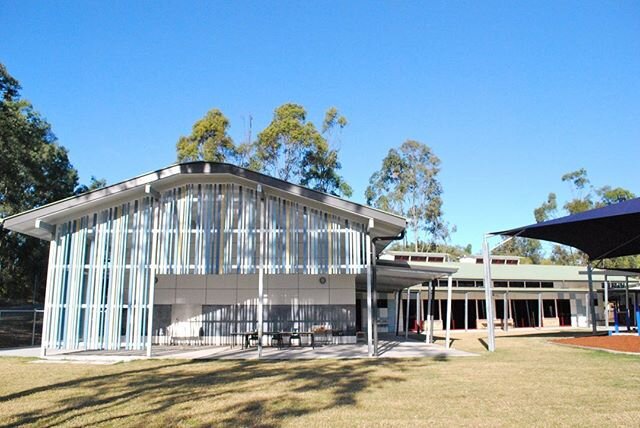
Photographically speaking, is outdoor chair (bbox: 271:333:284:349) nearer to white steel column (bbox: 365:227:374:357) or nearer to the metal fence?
white steel column (bbox: 365:227:374:357)

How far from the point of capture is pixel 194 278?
18.6 metres

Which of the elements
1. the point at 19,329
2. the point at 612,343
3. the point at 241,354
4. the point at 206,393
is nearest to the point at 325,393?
the point at 206,393

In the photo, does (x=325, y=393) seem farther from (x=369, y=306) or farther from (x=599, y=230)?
(x=599, y=230)

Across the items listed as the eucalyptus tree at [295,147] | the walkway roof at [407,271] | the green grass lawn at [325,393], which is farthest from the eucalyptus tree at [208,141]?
the green grass lawn at [325,393]

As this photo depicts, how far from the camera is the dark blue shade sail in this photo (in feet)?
58.7

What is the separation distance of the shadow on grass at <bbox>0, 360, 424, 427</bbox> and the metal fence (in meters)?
A: 10.6

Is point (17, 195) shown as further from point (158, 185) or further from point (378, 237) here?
point (378, 237)

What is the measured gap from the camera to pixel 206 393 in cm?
855

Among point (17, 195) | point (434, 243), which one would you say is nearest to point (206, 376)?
point (17, 195)

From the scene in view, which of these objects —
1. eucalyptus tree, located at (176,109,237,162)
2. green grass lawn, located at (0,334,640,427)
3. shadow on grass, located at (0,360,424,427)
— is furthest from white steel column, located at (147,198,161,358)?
eucalyptus tree, located at (176,109,237,162)

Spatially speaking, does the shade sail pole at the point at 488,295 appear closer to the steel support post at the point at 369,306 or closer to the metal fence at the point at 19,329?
the steel support post at the point at 369,306

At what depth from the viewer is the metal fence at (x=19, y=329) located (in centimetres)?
Result: 1980

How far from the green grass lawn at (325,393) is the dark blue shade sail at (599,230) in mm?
6278

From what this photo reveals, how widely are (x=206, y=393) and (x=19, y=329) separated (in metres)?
21.2
